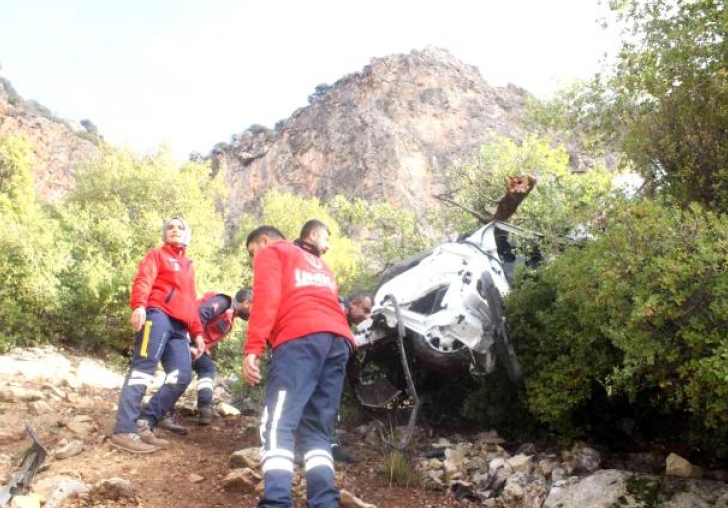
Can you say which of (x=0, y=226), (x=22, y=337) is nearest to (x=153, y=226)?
(x=0, y=226)

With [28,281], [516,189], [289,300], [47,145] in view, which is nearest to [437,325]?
[289,300]

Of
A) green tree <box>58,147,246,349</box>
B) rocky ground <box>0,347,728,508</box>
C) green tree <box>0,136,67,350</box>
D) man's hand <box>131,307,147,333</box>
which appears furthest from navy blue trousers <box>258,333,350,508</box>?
green tree <box>58,147,246,349</box>

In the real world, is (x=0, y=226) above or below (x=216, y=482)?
above

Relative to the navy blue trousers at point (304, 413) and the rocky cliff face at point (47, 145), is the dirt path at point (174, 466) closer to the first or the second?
the navy blue trousers at point (304, 413)

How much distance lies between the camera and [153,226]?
1608 cm

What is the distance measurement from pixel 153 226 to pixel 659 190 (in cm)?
1289

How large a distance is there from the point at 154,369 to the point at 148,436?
19.8 inches

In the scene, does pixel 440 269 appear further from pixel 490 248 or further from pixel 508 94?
pixel 508 94

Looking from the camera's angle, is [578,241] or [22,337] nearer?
[578,241]

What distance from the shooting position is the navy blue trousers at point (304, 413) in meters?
3.17

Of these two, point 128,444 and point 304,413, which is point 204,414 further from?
point 304,413

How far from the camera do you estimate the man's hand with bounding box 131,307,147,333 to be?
455cm

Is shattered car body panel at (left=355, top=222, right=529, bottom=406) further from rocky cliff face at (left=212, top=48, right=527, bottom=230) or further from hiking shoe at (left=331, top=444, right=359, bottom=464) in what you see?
rocky cliff face at (left=212, top=48, right=527, bottom=230)

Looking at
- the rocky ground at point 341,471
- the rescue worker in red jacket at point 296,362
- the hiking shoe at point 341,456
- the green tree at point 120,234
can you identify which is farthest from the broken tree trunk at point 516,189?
the green tree at point 120,234
